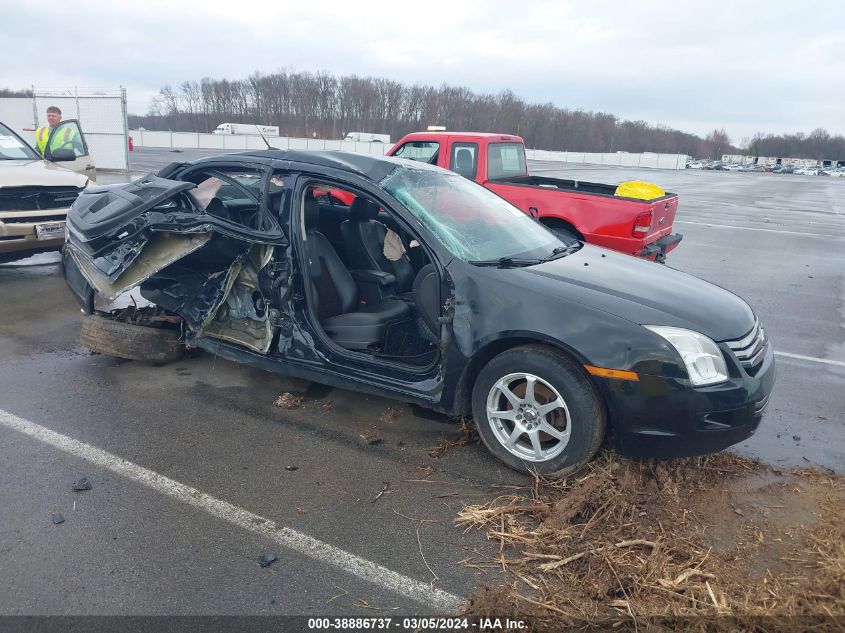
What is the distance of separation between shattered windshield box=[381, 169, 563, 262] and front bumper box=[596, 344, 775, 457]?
47.4 inches

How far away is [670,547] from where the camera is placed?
2.85 metres

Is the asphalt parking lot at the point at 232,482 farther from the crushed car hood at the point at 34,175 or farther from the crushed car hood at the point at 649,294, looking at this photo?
the crushed car hood at the point at 34,175

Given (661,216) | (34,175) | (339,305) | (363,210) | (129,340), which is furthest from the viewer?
(661,216)

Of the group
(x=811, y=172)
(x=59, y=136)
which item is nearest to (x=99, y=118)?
(x=59, y=136)

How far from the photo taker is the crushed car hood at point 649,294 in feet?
10.7

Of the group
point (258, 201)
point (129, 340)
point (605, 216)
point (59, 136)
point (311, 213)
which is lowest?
point (129, 340)

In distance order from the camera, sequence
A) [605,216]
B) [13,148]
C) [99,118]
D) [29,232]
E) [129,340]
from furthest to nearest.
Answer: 1. [99,118]
2. [13,148]
3. [605,216]
4. [29,232]
5. [129,340]

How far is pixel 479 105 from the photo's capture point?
8725 cm

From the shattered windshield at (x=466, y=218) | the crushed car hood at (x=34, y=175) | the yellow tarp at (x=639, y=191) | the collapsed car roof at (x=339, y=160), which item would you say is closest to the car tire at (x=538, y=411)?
the shattered windshield at (x=466, y=218)

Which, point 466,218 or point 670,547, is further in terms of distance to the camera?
point 466,218

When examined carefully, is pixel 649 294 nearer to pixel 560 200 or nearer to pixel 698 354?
pixel 698 354

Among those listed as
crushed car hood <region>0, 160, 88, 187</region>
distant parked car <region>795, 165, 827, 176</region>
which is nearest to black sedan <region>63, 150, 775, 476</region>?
crushed car hood <region>0, 160, 88, 187</region>

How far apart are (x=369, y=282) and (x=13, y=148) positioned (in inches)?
253

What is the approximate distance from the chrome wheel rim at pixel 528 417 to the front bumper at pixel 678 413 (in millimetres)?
275
